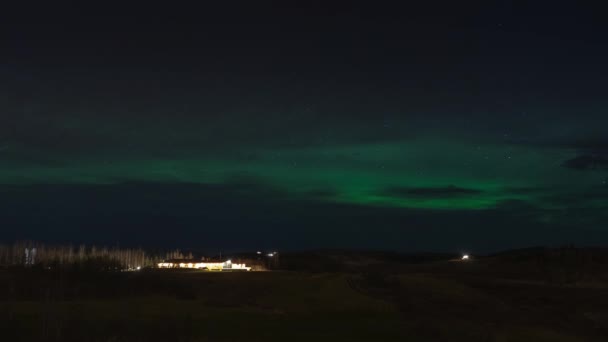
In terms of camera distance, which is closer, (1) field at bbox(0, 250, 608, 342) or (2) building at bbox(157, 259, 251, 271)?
(1) field at bbox(0, 250, 608, 342)

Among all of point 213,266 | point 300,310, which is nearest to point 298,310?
point 300,310

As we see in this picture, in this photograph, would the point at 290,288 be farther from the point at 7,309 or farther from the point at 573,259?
the point at 573,259

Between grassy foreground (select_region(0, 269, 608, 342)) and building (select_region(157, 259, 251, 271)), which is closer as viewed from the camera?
grassy foreground (select_region(0, 269, 608, 342))

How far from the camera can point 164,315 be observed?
33.3 meters

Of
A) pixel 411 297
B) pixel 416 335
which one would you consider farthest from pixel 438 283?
pixel 416 335

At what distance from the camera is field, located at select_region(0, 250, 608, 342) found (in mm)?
26453

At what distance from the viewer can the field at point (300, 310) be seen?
86.8 feet

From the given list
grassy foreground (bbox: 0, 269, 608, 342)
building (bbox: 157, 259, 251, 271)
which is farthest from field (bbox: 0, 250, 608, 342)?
building (bbox: 157, 259, 251, 271)

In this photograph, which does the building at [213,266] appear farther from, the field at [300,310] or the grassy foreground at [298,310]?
the grassy foreground at [298,310]

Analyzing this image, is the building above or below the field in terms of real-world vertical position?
above

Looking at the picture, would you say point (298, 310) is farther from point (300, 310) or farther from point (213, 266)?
point (213, 266)

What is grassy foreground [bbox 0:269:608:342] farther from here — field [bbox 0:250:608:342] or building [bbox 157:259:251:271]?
building [bbox 157:259:251:271]

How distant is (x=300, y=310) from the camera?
39.0 m

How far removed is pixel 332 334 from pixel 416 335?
3751 millimetres
